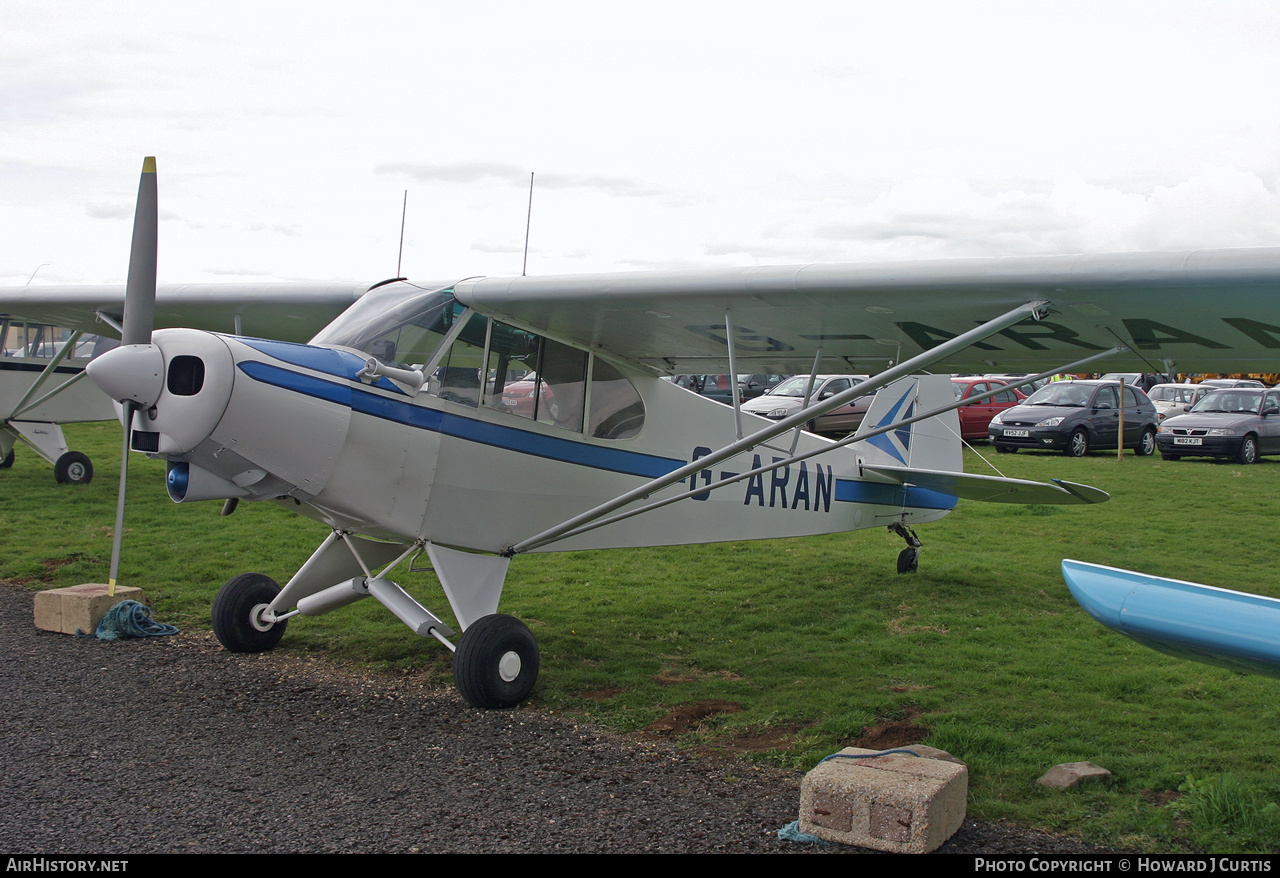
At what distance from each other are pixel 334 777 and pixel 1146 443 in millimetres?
21993

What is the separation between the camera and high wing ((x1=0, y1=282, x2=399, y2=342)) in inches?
311

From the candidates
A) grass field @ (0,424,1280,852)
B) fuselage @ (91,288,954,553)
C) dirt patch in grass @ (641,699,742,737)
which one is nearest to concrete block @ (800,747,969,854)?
grass field @ (0,424,1280,852)

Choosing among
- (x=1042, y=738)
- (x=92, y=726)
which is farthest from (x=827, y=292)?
(x=92, y=726)

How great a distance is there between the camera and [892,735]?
17.3 feet

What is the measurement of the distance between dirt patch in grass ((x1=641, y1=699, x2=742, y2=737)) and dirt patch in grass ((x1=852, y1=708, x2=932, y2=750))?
2.78ft

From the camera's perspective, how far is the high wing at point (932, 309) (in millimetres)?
4887

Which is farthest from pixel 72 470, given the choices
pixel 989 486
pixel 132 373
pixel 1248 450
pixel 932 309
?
pixel 1248 450

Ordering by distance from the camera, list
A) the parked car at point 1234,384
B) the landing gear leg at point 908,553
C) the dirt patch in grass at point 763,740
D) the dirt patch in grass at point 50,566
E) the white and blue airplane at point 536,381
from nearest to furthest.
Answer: the white and blue airplane at point 536,381 < the dirt patch in grass at point 763,740 < the dirt patch in grass at point 50,566 < the landing gear leg at point 908,553 < the parked car at point 1234,384

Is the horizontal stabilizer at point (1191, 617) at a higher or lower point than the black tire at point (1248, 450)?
→ lower

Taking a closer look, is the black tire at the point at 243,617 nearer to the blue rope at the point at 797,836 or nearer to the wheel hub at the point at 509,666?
the wheel hub at the point at 509,666

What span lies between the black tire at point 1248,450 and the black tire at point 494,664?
20297 mm

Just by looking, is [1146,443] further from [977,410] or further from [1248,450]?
[977,410]

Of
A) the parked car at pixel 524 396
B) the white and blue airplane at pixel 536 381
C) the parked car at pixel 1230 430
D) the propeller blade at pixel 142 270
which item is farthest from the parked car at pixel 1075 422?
A: the propeller blade at pixel 142 270

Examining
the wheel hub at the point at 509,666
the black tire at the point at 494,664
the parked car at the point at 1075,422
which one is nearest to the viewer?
the black tire at the point at 494,664
